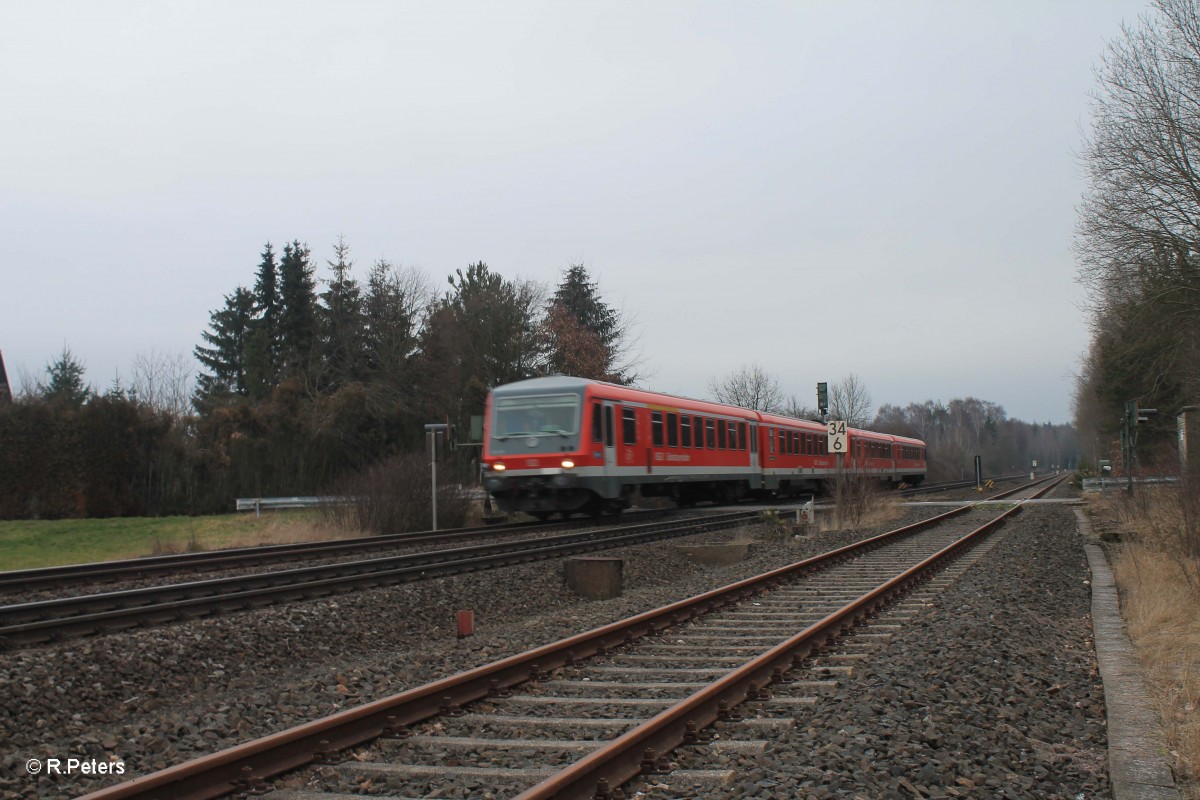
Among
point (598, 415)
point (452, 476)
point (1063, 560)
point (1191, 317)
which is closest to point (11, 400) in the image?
point (452, 476)

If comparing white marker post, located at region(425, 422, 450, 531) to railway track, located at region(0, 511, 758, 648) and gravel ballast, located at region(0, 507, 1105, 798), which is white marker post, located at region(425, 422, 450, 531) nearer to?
railway track, located at region(0, 511, 758, 648)

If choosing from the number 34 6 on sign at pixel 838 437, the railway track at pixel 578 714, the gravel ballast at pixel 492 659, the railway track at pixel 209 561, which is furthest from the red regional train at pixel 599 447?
the railway track at pixel 578 714

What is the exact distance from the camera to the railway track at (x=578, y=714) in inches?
199

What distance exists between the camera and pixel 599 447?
70.3 feet

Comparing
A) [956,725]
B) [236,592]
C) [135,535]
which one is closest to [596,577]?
[236,592]

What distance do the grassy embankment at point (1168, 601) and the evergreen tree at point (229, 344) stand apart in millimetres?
53455

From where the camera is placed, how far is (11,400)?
33000 mm

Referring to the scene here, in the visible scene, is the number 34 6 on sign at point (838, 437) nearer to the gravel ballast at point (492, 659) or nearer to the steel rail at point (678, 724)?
the gravel ballast at point (492, 659)

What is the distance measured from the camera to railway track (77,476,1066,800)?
5051 millimetres

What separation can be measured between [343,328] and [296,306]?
22.5 ft

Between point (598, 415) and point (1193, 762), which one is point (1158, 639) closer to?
point (1193, 762)

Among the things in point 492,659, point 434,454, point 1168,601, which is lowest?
point 492,659

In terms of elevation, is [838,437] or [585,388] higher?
[585,388]

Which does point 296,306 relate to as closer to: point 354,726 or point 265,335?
point 265,335
